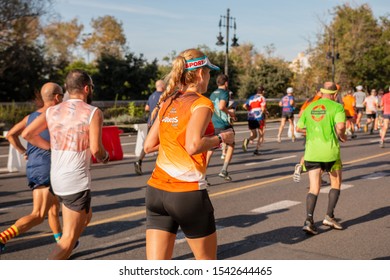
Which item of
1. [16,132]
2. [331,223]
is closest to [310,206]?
[331,223]

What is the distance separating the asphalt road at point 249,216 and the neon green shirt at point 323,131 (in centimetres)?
94

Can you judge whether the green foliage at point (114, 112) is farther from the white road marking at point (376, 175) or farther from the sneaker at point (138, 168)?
the white road marking at point (376, 175)

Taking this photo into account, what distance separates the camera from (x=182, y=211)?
309 centimetres

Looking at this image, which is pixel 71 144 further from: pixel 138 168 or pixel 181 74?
pixel 138 168

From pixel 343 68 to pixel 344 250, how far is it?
4988 centimetres

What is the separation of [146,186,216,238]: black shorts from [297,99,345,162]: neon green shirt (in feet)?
10.4

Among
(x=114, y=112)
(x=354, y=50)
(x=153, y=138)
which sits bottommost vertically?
(x=114, y=112)

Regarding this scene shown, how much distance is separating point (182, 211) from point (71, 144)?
133cm

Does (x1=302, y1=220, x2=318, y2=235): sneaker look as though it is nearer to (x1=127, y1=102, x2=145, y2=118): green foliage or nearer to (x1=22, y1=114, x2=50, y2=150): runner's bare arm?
(x1=22, y1=114, x2=50, y2=150): runner's bare arm

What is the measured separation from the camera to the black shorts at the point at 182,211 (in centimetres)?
309

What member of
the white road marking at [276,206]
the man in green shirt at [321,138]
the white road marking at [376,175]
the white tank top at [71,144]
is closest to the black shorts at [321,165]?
the man in green shirt at [321,138]

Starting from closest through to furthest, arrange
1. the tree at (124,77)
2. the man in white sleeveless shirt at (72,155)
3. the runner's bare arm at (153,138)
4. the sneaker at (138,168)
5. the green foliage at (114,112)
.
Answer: the runner's bare arm at (153,138) → the man in white sleeveless shirt at (72,155) → the sneaker at (138,168) → the green foliage at (114,112) → the tree at (124,77)
